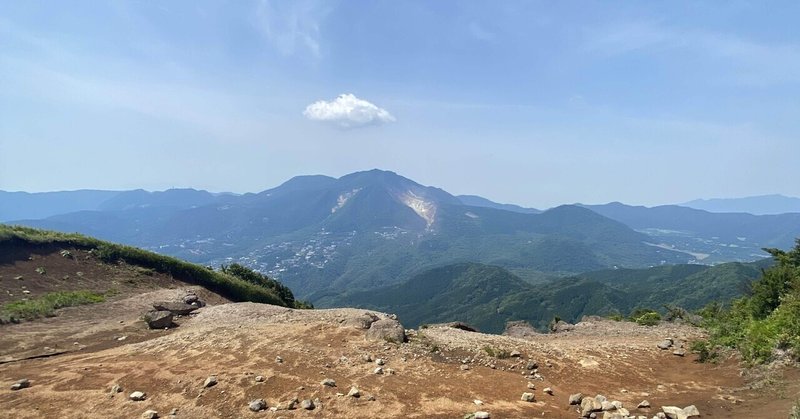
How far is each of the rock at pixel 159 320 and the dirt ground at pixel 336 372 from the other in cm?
51

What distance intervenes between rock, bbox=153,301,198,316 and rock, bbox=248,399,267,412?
15633mm

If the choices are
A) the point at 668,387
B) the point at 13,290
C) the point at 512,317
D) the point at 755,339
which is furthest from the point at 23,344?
the point at 512,317

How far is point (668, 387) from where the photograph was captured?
54.6 ft

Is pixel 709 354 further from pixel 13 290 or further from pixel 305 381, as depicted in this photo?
pixel 13 290

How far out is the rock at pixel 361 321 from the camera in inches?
867

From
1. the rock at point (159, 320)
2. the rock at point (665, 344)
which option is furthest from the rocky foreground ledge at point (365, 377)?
the rock at point (159, 320)

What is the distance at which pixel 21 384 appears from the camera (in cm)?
1608

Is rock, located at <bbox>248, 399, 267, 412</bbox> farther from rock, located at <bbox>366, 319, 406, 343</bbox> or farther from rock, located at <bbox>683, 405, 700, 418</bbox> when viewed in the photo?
rock, located at <bbox>683, 405, 700, 418</bbox>

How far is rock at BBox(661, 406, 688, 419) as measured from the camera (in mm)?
12859

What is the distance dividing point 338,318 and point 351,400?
908cm

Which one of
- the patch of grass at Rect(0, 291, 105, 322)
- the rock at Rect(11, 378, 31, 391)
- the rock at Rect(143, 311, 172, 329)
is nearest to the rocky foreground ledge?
the rock at Rect(11, 378, 31, 391)

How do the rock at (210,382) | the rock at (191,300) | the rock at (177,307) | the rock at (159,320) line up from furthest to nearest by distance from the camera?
1. the rock at (191,300)
2. the rock at (177,307)
3. the rock at (159,320)
4. the rock at (210,382)

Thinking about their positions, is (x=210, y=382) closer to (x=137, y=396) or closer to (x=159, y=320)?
(x=137, y=396)

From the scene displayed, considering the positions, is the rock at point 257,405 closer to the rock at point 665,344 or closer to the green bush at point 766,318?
the green bush at point 766,318
